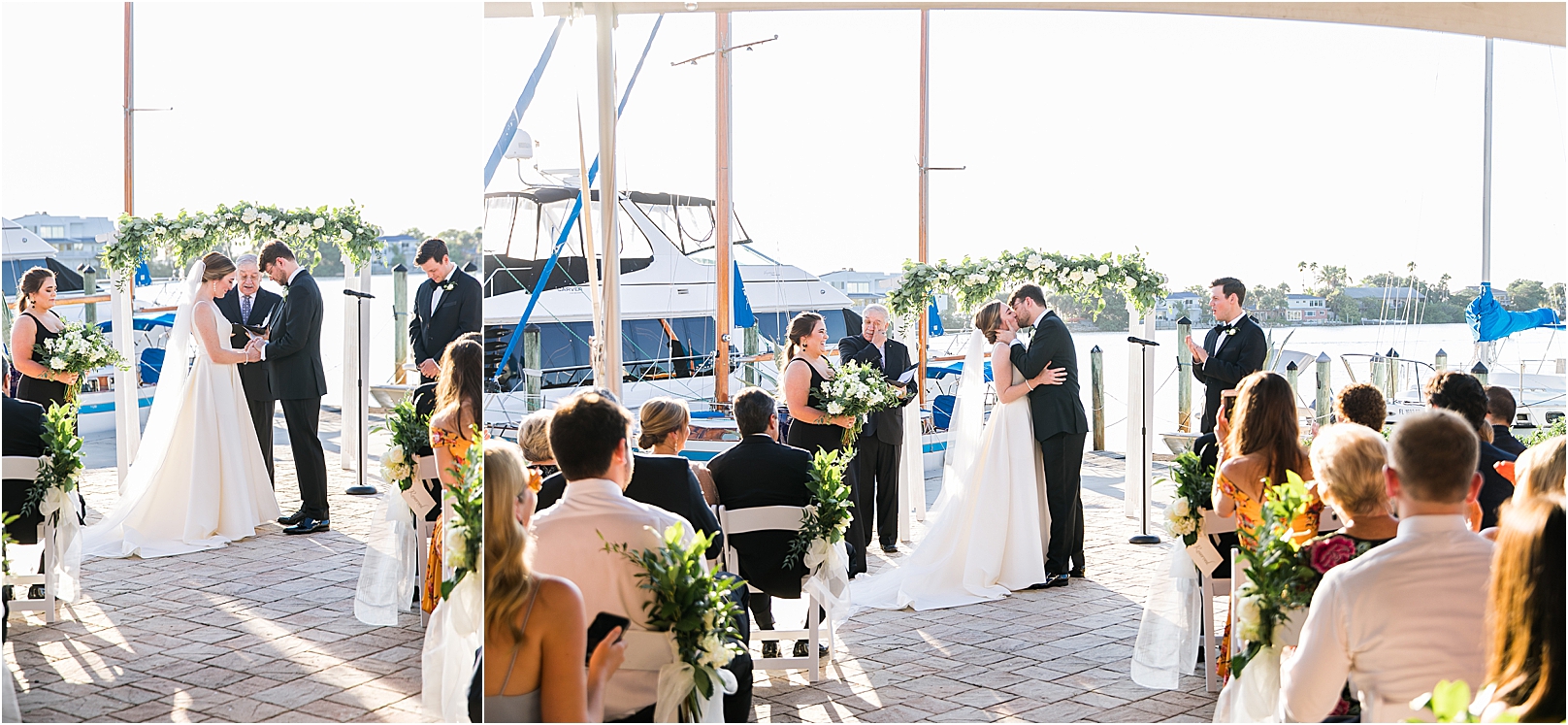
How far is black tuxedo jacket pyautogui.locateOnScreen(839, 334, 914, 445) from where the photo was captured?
21.0 feet

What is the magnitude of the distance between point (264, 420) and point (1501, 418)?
12.0 feet

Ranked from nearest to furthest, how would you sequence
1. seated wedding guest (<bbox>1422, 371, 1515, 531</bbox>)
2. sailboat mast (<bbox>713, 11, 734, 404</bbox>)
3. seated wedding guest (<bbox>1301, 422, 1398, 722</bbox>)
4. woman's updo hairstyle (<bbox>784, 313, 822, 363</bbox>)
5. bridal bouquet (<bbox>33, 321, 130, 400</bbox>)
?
seated wedding guest (<bbox>1301, 422, 1398, 722</bbox>) → bridal bouquet (<bbox>33, 321, 130, 400</bbox>) → seated wedding guest (<bbox>1422, 371, 1515, 531</bbox>) → woman's updo hairstyle (<bbox>784, 313, 822, 363</bbox>) → sailboat mast (<bbox>713, 11, 734, 404</bbox>)

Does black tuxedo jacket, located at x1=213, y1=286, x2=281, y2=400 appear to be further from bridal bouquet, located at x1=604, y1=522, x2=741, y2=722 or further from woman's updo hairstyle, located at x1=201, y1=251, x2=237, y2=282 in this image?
bridal bouquet, located at x1=604, y1=522, x2=741, y2=722

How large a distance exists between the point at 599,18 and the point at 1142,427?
550 cm

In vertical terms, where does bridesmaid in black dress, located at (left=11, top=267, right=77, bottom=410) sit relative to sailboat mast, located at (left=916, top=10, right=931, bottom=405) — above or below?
below

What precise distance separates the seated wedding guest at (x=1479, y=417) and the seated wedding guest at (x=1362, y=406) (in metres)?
0.14

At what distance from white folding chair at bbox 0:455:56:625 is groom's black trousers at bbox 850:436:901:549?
3851 millimetres

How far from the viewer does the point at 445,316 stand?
2391 millimetres

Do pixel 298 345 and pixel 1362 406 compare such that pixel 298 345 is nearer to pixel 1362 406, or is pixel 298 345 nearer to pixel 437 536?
pixel 437 536

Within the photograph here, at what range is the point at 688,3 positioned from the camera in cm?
315

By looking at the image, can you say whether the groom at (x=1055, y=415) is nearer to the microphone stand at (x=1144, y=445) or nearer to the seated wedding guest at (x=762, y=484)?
the microphone stand at (x=1144, y=445)

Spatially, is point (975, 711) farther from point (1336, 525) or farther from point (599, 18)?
point (599, 18)

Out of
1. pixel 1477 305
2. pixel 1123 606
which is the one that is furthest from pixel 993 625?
pixel 1477 305

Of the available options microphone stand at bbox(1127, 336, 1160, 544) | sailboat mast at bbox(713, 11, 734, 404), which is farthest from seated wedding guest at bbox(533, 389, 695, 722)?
→ microphone stand at bbox(1127, 336, 1160, 544)
